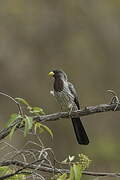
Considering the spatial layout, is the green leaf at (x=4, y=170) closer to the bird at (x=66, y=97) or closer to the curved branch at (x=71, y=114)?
the curved branch at (x=71, y=114)

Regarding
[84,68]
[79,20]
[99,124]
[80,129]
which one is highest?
[79,20]

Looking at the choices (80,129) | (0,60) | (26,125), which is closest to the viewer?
(26,125)

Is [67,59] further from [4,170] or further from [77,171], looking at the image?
[77,171]

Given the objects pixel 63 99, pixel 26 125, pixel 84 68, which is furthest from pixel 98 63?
pixel 26 125

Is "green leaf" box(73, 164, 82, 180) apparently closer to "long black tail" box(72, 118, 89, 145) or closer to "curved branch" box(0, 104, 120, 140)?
"curved branch" box(0, 104, 120, 140)

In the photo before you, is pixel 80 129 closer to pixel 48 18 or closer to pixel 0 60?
pixel 0 60

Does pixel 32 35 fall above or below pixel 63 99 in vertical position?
above

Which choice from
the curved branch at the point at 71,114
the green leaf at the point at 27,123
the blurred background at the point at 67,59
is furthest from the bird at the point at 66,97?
the blurred background at the point at 67,59

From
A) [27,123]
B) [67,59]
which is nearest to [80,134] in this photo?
[27,123]

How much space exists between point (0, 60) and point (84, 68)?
1.74 m

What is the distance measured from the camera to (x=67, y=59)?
38.1ft

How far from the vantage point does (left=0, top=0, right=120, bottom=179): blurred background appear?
11.0 meters

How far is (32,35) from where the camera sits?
1152cm

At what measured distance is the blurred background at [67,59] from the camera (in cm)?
1100
